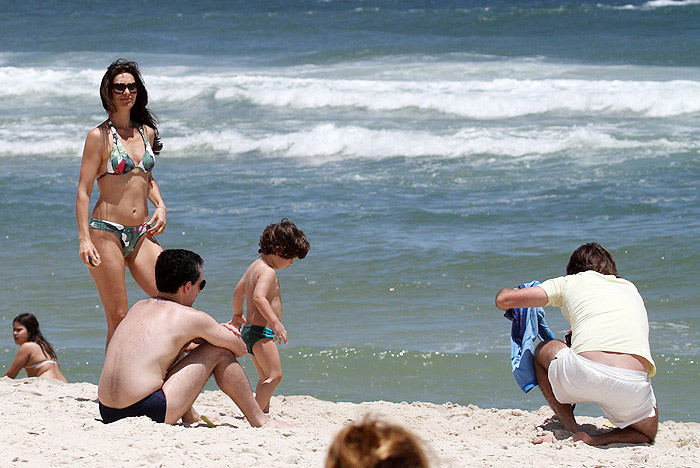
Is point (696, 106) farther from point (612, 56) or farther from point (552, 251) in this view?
point (552, 251)

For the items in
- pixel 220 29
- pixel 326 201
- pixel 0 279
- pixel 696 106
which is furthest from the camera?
pixel 220 29

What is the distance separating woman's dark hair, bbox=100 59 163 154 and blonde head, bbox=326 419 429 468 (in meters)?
3.60

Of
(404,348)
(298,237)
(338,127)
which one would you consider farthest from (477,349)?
(338,127)

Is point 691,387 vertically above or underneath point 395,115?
underneath

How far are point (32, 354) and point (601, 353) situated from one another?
4.14 metres

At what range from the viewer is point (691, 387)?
6.82 m

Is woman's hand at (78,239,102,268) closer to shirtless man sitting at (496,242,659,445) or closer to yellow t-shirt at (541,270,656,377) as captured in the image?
shirtless man sitting at (496,242,659,445)

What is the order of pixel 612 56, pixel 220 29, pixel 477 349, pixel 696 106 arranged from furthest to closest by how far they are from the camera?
pixel 220 29 < pixel 612 56 < pixel 696 106 < pixel 477 349

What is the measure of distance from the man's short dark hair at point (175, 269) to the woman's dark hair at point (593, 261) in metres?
1.94

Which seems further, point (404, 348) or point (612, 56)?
point (612, 56)

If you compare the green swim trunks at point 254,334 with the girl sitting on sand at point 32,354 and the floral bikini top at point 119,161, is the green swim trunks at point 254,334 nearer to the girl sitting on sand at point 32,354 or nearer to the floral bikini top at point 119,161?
the floral bikini top at point 119,161

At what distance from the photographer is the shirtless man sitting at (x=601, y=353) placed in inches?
190

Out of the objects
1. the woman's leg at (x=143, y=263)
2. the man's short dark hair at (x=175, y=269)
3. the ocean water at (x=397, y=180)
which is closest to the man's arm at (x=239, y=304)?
the woman's leg at (x=143, y=263)

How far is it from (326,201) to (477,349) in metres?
5.32
